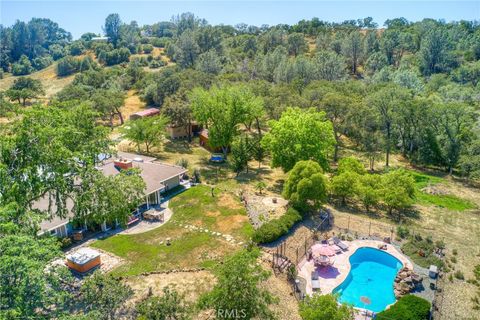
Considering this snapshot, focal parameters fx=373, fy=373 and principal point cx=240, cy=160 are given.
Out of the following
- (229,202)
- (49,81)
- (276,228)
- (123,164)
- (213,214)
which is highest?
(49,81)

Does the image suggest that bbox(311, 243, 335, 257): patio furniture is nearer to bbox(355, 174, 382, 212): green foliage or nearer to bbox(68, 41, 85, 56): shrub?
bbox(355, 174, 382, 212): green foliage

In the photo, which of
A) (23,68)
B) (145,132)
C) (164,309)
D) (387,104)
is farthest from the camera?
(23,68)

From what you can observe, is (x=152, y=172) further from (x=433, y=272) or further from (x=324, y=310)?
(x=433, y=272)

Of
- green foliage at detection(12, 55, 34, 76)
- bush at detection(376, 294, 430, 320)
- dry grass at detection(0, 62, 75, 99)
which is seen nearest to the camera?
bush at detection(376, 294, 430, 320)

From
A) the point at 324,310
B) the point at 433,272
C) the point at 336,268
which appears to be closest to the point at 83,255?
the point at 324,310

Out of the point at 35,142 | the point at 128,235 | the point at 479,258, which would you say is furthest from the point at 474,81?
the point at 35,142

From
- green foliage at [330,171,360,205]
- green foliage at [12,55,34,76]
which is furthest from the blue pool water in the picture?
green foliage at [12,55,34,76]
